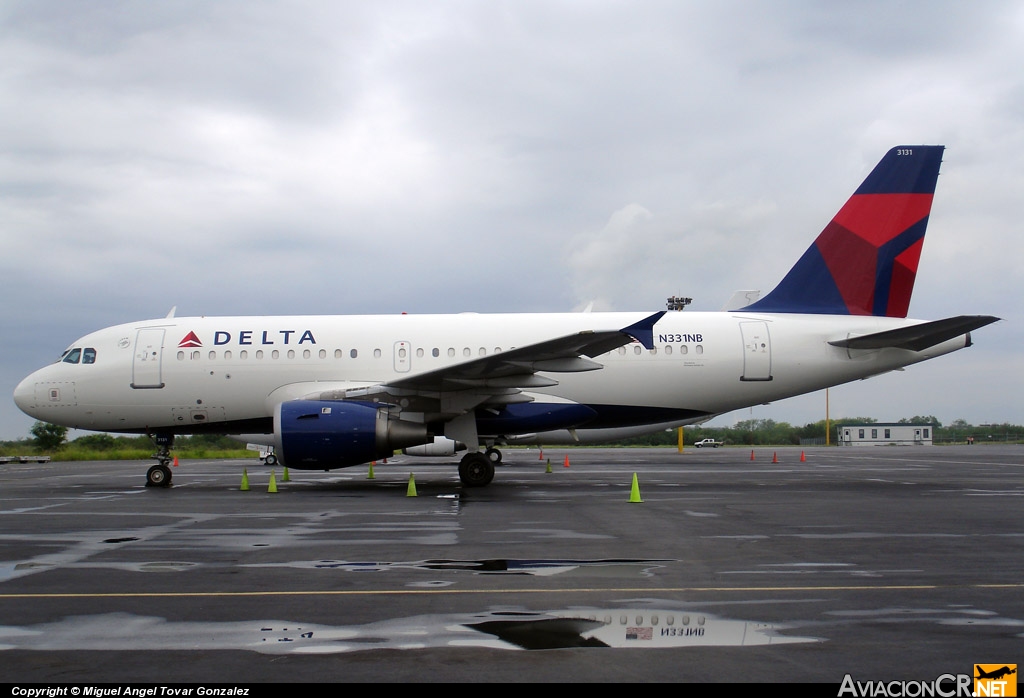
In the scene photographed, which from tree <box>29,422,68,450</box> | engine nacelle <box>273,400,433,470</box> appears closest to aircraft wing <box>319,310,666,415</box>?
engine nacelle <box>273,400,433,470</box>

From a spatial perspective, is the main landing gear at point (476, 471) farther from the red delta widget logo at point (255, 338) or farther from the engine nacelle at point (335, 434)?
the red delta widget logo at point (255, 338)

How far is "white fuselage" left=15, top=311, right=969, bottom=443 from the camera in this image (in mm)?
→ 17812

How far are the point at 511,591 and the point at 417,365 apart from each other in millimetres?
11649

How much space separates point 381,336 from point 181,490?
5372 millimetres

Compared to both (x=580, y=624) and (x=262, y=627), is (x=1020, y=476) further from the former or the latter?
(x=262, y=627)

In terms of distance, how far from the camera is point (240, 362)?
1809 cm

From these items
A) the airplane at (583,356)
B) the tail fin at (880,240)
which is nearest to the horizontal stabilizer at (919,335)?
the airplane at (583,356)

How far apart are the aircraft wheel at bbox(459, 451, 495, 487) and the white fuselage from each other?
1394 mm

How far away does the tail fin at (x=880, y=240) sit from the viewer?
60.2 feet

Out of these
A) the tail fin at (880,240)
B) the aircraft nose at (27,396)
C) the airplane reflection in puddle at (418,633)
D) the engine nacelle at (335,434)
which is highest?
the tail fin at (880,240)

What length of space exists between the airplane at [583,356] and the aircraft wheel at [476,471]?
77cm

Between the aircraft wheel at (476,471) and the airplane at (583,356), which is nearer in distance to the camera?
the aircraft wheel at (476,471)

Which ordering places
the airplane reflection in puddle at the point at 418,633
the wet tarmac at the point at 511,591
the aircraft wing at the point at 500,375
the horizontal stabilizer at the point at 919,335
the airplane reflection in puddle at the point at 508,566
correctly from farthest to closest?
the horizontal stabilizer at the point at 919,335 < the aircraft wing at the point at 500,375 < the airplane reflection in puddle at the point at 508,566 < the airplane reflection in puddle at the point at 418,633 < the wet tarmac at the point at 511,591

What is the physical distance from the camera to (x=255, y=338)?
60.0 ft
